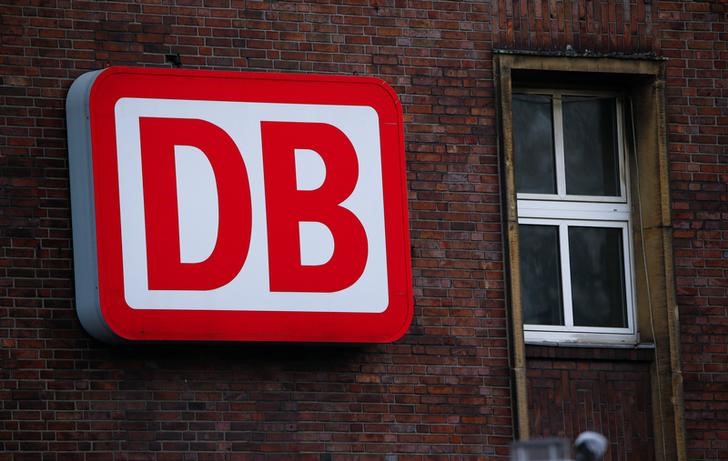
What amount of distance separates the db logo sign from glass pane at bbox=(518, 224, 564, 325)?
4.36 ft

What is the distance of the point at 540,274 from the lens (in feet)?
49.1

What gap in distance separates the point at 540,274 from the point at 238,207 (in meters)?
2.69

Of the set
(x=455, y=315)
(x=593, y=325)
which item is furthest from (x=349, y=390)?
(x=593, y=325)

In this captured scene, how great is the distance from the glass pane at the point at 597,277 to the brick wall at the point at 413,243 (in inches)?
20.4

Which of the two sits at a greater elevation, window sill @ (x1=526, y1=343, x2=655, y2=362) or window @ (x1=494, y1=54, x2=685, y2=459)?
window @ (x1=494, y1=54, x2=685, y2=459)

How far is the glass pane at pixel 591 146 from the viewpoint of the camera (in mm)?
15211

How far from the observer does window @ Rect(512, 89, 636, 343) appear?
1494 centimetres

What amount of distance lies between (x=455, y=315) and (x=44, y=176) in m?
3.26

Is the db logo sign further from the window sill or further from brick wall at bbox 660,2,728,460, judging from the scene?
brick wall at bbox 660,2,728,460

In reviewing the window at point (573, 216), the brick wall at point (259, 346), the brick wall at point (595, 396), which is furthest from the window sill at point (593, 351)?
the brick wall at point (259, 346)

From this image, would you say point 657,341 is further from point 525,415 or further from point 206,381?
point 206,381

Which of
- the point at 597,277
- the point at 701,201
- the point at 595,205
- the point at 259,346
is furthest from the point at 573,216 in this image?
the point at 259,346

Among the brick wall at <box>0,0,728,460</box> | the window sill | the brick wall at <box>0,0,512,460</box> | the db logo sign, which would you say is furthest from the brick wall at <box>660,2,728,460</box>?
the db logo sign

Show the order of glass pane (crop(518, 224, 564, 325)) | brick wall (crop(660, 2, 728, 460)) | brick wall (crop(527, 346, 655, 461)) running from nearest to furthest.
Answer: brick wall (crop(527, 346, 655, 461)), brick wall (crop(660, 2, 728, 460)), glass pane (crop(518, 224, 564, 325))
